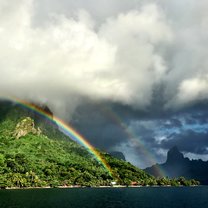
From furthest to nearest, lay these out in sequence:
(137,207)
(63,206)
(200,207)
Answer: (200,207) < (137,207) < (63,206)

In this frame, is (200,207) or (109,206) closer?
(109,206)

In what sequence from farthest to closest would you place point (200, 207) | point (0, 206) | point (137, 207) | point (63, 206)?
1. point (200, 207)
2. point (137, 207)
3. point (63, 206)
4. point (0, 206)

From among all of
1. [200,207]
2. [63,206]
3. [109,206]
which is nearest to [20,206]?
[63,206]

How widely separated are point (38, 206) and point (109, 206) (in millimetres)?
36579

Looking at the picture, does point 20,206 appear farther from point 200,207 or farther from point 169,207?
point 200,207

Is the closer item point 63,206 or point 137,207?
point 63,206

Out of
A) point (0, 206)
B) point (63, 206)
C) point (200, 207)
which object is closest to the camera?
point (0, 206)

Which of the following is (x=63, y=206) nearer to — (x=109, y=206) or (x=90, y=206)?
(x=90, y=206)

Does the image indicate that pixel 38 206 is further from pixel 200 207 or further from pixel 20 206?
pixel 200 207

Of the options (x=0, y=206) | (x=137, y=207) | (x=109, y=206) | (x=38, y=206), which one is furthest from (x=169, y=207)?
(x=0, y=206)

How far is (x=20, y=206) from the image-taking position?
151250 mm

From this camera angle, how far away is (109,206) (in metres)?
165

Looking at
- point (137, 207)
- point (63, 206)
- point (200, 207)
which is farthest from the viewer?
point (200, 207)

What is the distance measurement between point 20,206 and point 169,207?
79822 millimetres
